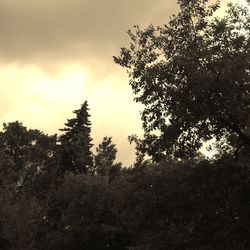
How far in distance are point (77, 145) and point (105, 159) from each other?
17.4 feet

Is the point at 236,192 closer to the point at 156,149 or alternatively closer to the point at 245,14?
the point at 156,149

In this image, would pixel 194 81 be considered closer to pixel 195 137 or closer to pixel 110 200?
pixel 195 137

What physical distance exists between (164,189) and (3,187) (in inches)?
1699

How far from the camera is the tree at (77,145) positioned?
65.4 meters

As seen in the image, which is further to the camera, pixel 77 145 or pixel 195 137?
pixel 77 145

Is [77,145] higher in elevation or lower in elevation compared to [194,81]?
higher

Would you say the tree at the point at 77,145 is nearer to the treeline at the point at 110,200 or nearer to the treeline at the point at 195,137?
the treeline at the point at 110,200

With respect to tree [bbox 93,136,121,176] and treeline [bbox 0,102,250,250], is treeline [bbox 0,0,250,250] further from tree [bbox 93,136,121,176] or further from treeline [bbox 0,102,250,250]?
tree [bbox 93,136,121,176]

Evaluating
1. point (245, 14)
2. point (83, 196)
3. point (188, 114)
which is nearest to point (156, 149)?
point (188, 114)

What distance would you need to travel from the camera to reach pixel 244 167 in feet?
62.6

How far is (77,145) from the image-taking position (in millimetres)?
65750

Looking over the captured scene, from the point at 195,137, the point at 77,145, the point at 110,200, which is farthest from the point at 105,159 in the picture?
the point at 195,137

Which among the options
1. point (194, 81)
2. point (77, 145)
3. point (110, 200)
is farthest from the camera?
point (77, 145)

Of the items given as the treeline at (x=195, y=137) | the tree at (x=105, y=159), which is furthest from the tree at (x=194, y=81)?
the tree at (x=105, y=159)
